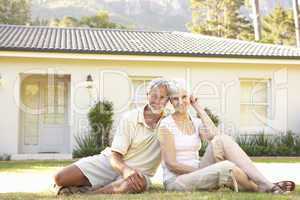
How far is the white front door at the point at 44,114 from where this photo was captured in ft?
57.4

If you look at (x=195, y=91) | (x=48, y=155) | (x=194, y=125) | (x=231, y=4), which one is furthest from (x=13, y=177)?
(x=231, y=4)

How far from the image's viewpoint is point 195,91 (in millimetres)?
16906

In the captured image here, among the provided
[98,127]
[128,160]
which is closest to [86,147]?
[98,127]

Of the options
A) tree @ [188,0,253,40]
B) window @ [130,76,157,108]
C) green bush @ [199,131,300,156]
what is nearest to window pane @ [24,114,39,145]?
window @ [130,76,157,108]

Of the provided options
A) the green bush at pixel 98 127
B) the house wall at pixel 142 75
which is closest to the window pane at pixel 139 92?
the house wall at pixel 142 75

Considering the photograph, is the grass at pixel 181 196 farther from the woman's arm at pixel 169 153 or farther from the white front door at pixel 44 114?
the white front door at pixel 44 114

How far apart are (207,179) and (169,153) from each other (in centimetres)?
53

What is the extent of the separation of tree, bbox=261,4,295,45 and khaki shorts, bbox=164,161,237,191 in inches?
1424

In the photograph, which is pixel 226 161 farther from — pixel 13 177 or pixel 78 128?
pixel 78 128

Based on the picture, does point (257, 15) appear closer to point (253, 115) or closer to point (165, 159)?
point (253, 115)

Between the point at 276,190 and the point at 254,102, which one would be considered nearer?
the point at 276,190

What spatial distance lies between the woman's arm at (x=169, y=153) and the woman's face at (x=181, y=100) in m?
0.33

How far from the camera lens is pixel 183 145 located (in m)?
6.46

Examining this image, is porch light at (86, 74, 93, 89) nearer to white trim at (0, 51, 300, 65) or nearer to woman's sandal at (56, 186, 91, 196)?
white trim at (0, 51, 300, 65)
